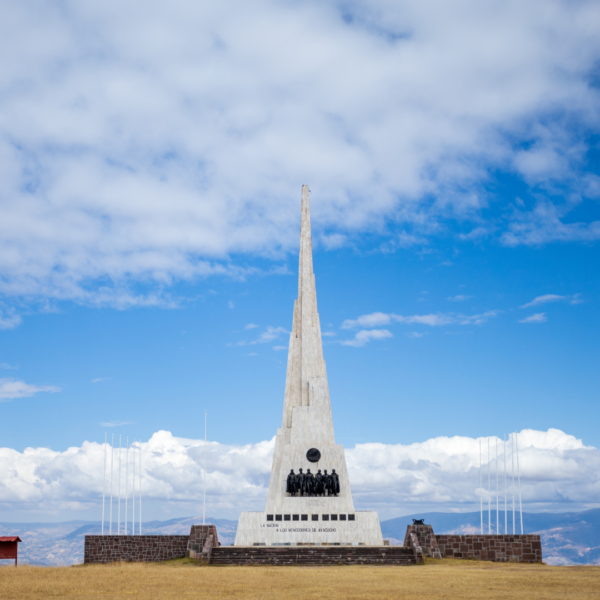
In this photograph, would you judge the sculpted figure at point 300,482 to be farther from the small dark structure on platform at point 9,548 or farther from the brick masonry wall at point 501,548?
the small dark structure on platform at point 9,548

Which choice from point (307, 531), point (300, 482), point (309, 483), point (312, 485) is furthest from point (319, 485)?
point (307, 531)

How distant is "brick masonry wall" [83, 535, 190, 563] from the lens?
28.1 metres

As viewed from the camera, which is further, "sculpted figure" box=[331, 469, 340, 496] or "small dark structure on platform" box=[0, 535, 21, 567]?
"sculpted figure" box=[331, 469, 340, 496]

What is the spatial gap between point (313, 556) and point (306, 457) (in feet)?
30.2

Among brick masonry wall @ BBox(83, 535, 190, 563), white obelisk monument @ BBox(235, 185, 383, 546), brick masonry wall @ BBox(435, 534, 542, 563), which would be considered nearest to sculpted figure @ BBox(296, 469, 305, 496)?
white obelisk monument @ BBox(235, 185, 383, 546)

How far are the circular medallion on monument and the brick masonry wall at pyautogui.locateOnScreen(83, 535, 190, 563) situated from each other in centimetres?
803

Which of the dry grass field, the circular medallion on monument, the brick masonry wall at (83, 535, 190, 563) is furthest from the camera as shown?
the circular medallion on monument

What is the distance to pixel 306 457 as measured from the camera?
34344 millimetres

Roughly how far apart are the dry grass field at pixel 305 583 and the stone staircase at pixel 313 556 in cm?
174

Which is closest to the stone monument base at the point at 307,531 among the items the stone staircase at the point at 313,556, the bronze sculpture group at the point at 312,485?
the bronze sculpture group at the point at 312,485

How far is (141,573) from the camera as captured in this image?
20969 mm

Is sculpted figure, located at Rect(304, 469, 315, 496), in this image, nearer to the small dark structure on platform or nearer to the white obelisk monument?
the white obelisk monument

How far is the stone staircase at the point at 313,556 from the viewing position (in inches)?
982

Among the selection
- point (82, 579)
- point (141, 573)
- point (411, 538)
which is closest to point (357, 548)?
point (411, 538)
